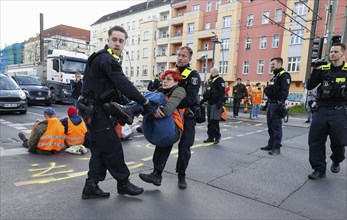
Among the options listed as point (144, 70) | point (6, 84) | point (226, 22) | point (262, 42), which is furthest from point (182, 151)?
point (144, 70)

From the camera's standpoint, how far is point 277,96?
593 centimetres

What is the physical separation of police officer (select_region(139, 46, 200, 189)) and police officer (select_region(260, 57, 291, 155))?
282 cm

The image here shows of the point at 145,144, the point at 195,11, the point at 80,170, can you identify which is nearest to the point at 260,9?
the point at 195,11

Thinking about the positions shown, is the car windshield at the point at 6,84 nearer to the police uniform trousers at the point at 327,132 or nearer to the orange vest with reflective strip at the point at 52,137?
the orange vest with reflective strip at the point at 52,137

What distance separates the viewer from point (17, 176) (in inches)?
165

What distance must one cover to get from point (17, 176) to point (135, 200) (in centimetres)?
208

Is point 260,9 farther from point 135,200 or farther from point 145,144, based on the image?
point 135,200

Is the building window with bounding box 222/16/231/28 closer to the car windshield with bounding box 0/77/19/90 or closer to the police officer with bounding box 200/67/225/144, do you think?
the car windshield with bounding box 0/77/19/90

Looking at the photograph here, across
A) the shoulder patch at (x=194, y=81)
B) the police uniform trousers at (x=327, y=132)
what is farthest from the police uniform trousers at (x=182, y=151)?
the police uniform trousers at (x=327, y=132)

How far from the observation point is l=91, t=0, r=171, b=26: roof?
50481 mm

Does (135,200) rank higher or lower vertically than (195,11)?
lower

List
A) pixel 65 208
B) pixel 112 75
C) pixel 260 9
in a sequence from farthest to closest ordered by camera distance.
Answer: pixel 260 9
pixel 65 208
pixel 112 75

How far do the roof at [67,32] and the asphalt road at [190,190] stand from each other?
79872 millimetres

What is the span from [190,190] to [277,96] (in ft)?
10.7
